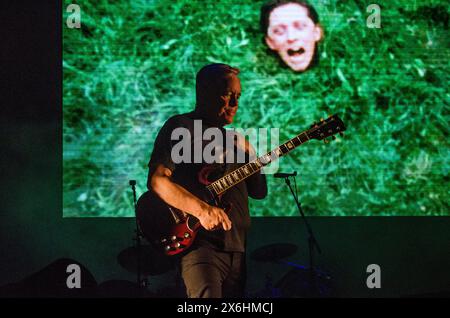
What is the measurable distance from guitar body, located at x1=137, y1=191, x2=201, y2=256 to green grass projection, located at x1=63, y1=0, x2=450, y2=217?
106 centimetres

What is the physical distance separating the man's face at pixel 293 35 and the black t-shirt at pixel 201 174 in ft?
4.38

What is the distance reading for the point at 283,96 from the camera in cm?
491

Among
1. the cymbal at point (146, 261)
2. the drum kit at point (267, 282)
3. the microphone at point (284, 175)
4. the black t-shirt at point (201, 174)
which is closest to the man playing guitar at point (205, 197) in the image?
the black t-shirt at point (201, 174)

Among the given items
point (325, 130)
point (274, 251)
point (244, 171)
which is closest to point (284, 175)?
point (274, 251)

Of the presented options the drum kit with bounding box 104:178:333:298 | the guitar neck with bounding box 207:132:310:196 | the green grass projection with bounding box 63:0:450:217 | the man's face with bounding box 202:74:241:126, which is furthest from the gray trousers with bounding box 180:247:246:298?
the green grass projection with bounding box 63:0:450:217

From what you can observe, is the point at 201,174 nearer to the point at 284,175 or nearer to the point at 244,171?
the point at 244,171

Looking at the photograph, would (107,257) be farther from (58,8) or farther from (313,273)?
(58,8)

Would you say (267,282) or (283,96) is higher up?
(283,96)

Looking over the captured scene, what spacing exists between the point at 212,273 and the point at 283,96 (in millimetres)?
1986

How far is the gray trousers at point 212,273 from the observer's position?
3.28 meters

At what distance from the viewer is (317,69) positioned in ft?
16.2

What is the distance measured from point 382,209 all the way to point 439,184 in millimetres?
483

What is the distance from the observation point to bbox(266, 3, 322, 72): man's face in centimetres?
489

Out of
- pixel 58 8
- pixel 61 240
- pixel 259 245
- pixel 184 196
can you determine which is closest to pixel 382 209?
pixel 259 245
